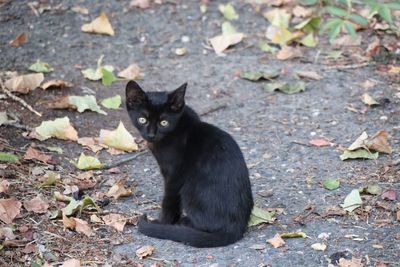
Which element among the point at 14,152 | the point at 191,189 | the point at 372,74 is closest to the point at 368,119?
the point at 372,74

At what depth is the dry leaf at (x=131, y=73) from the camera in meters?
6.41

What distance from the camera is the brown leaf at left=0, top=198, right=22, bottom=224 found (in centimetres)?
436

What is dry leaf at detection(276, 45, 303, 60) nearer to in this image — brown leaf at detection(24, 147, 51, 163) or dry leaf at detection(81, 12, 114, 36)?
dry leaf at detection(81, 12, 114, 36)

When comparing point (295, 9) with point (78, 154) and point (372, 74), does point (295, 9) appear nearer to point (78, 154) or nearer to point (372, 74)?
point (372, 74)

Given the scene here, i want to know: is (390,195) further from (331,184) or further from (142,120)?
(142,120)

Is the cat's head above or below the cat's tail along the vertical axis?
above

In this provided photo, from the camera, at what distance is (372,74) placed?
6.59 meters

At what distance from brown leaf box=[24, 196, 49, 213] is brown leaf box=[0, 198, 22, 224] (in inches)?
3.8

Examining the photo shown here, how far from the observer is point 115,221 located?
4.57 metres

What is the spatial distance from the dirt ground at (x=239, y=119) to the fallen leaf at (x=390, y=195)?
0.12 ft

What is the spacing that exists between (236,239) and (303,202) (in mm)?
674

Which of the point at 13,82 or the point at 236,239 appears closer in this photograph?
the point at 236,239

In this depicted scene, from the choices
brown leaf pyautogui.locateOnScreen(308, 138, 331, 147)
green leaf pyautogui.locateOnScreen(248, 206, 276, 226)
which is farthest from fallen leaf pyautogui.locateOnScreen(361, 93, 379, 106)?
green leaf pyautogui.locateOnScreen(248, 206, 276, 226)

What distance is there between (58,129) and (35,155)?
0.39m
